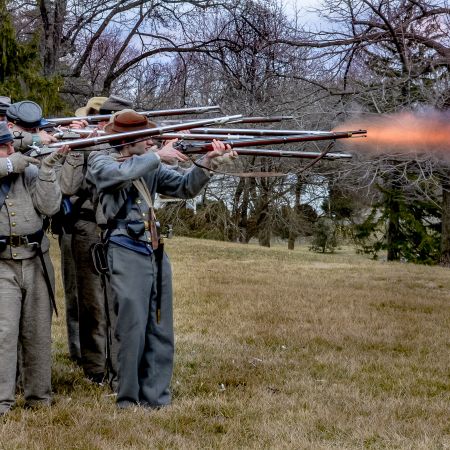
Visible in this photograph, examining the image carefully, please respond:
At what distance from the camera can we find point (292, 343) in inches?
325

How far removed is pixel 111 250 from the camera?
5.52m

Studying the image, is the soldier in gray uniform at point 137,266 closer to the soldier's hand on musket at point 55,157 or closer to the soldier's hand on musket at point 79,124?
Result: the soldier's hand on musket at point 55,157

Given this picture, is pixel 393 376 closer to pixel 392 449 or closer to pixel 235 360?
pixel 235 360

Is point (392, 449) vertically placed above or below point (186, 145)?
below

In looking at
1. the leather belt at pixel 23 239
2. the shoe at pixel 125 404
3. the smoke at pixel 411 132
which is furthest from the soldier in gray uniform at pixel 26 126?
the smoke at pixel 411 132

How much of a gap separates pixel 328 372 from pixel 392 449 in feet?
7.19

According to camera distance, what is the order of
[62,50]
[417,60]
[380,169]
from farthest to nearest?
[62,50], [380,169], [417,60]

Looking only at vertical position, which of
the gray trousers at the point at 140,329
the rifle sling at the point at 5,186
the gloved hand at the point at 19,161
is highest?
the gloved hand at the point at 19,161

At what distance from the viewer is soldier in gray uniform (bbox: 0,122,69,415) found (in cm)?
536

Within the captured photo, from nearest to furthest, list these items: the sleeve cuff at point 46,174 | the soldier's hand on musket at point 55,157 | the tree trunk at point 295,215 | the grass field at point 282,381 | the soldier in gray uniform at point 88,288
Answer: the grass field at point 282,381 → the soldier's hand on musket at point 55,157 → the sleeve cuff at point 46,174 → the soldier in gray uniform at point 88,288 → the tree trunk at point 295,215

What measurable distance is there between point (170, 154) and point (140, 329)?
4.37ft

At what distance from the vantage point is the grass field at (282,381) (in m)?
4.92

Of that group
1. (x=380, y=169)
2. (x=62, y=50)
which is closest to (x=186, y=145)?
(x=380, y=169)

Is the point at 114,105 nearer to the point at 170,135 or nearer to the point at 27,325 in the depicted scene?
the point at 170,135
